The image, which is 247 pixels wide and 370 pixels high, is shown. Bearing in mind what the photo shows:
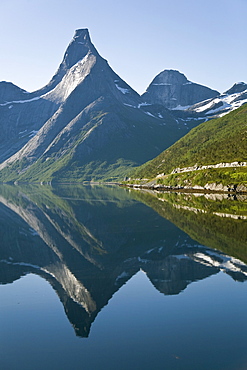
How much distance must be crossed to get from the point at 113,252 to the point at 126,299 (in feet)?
52.0

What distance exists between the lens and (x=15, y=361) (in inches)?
702

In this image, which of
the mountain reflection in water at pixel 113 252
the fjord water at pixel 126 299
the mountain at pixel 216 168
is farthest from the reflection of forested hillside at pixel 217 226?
the mountain at pixel 216 168

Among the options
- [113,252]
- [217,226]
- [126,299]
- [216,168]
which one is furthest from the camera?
[216,168]

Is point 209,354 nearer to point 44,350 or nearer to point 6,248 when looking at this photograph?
point 44,350

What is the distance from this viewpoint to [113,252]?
4194cm

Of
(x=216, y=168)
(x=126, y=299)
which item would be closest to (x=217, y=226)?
(x=126, y=299)

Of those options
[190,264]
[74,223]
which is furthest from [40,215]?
[190,264]

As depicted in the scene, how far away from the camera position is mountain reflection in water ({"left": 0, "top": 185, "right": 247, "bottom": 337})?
28.8m

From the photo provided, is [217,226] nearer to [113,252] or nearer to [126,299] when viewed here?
[113,252]

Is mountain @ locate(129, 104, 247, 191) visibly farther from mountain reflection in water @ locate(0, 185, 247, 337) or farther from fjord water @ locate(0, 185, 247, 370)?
fjord water @ locate(0, 185, 247, 370)

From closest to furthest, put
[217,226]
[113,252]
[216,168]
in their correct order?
[113,252] < [217,226] < [216,168]

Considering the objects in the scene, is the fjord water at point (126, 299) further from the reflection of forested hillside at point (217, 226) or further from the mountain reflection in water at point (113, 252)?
the reflection of forested hillside at point (217, 226)

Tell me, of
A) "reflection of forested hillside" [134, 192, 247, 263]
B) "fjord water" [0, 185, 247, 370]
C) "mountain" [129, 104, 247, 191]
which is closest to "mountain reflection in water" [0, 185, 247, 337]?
"reflection of forested hillside" [134, 192, 247, 263]

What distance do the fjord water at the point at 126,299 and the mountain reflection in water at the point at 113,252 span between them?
0.37ft
